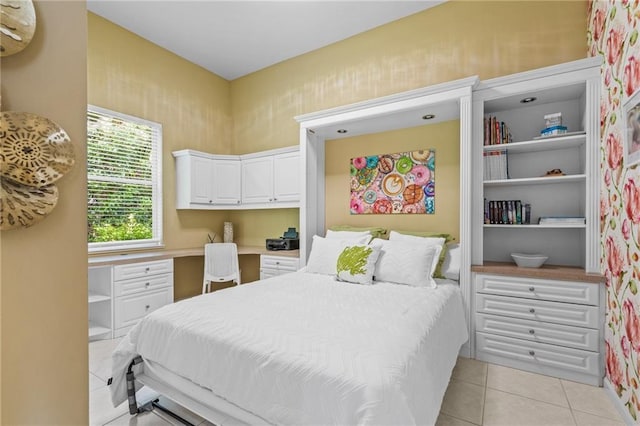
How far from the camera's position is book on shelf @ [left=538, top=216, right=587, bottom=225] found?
2509 mm

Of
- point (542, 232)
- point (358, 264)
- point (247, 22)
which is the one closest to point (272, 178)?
point (247, 22)

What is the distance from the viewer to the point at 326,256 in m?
3.10

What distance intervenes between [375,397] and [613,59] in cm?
269

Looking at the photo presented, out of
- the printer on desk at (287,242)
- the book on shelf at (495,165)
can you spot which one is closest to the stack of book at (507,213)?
the book on shelf at (495,165)

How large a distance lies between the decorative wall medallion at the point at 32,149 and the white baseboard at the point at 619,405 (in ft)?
9.73

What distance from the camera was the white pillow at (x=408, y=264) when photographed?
8.64ft

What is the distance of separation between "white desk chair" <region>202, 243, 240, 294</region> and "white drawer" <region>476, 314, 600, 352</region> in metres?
2.76

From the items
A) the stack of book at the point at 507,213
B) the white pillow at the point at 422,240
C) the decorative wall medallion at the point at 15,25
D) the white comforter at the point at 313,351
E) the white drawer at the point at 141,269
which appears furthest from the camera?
the white drawer at the point at 141,269

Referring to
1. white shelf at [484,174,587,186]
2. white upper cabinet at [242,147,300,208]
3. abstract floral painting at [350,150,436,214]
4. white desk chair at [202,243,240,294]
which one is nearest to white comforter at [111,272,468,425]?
white shelf at [484,174,587,186]

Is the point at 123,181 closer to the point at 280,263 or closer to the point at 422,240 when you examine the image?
the point at 280,263

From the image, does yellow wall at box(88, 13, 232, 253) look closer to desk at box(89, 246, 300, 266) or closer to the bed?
desk at box(89, 246, 300, 266)

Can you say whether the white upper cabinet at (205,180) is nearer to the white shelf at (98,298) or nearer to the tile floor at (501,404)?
the white shelf at (98,298)

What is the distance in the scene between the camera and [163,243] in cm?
402

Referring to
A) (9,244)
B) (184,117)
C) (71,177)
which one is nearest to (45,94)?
(71,177)
